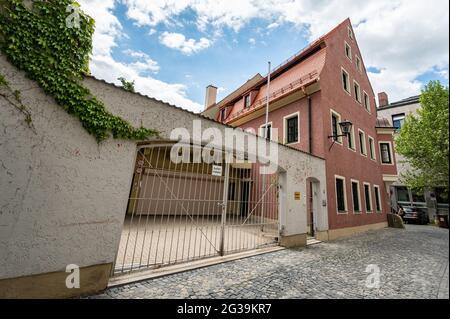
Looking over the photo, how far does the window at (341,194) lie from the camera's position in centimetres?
1001

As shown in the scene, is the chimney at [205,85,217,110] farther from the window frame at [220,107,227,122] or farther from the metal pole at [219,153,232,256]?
the metal pole at [219,153,232,256]

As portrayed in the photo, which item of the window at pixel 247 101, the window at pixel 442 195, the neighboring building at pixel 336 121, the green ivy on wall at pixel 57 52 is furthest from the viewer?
the window at pixel 247 101

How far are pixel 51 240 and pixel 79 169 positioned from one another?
1.13m

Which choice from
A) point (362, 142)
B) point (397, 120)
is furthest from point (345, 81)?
point (397, 120)

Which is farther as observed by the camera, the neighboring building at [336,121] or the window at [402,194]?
the window at [402,194]

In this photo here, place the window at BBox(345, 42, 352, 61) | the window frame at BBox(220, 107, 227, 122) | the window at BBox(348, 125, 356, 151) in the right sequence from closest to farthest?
the window at BBox(348, 125, 356, 151) → the window at BBox(345, 42, 352, 61) → the window frame at BBox(220, 107, 227, 122)

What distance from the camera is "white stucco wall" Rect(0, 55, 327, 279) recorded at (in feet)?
9.20

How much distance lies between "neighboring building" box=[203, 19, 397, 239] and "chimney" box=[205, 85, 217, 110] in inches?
313

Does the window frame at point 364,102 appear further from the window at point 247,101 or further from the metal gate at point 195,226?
the metal gate at point 195,226

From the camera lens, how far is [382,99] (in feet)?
86.6

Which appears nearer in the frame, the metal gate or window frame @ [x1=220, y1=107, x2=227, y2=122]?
the metal gate

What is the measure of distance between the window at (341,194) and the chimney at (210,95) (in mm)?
16634

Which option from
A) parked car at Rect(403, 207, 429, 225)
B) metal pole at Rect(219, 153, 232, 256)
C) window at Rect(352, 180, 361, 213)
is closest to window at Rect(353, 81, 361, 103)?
window at Rect(352, 180, 361, 213)

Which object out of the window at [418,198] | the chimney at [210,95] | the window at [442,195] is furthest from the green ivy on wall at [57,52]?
the window at [418,198]
